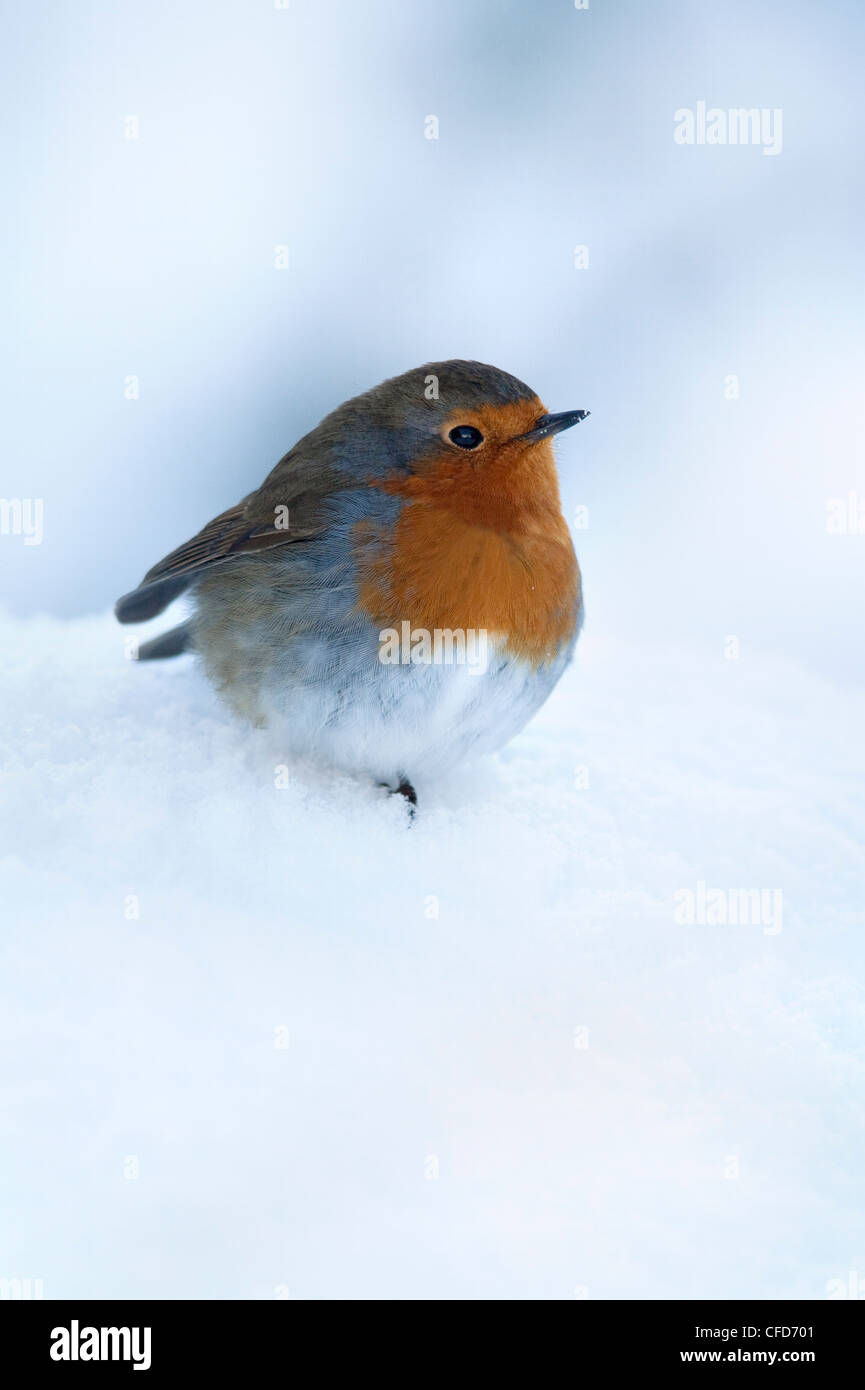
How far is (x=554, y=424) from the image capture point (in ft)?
9.77

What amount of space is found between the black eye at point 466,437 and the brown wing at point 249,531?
13.2 inches

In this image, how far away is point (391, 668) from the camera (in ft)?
9.29

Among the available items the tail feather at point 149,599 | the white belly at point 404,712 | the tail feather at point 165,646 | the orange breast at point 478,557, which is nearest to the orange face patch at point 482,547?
the orange breast at point 478,557

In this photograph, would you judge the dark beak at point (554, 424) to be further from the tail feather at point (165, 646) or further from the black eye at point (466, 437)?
the tail feather at point (165, 646)

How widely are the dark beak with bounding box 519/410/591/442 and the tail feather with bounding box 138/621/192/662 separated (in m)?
1.22

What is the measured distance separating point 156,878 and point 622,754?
61.3 inches

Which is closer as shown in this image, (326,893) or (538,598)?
(326,893)

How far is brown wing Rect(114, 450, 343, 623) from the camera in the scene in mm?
3123

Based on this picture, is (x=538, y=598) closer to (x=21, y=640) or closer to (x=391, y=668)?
(x=391, y=668)

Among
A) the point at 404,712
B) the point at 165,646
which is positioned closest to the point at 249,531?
the point at 165,646

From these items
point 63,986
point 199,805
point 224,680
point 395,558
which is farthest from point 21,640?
point 63,986

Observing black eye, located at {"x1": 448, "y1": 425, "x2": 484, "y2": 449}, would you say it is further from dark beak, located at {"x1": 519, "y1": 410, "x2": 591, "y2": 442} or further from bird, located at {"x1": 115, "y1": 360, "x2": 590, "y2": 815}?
dark beak, located at {"x1": 519, "y1": 410, "x2": 591, "y2": 442}

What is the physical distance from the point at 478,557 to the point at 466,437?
13.2 inches

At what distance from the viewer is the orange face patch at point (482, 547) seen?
2.88 m
